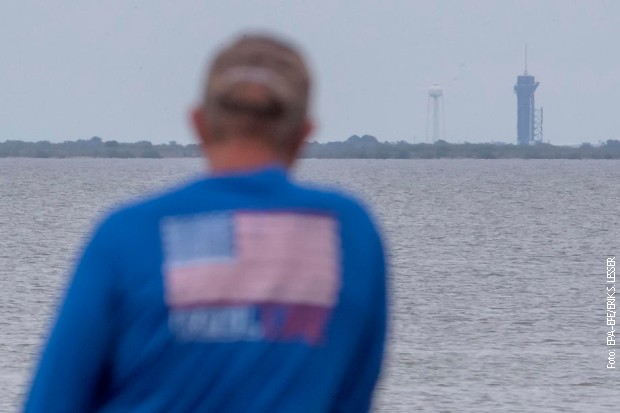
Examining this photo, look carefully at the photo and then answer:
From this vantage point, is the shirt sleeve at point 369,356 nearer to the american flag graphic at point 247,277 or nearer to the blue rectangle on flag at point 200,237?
the american flag graphic at point 247,277

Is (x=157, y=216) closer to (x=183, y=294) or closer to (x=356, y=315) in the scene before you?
(x=183, y=294)

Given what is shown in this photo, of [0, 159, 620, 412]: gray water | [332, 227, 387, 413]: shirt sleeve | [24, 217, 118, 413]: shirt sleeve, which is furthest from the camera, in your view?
[0, 159, 620, 412]: gray water

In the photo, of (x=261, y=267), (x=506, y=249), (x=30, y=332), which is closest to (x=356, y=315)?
(x=261, y=267)

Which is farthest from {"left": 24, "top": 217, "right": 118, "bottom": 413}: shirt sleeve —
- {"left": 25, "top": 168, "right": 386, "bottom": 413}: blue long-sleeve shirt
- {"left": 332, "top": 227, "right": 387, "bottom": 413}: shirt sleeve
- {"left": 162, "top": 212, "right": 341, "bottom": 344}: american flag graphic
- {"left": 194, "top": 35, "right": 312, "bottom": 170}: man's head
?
{"left": 332, "top": 227, "right": 387, "bottom": 413}: shirt sleeve

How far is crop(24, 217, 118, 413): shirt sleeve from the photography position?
6.59 ft

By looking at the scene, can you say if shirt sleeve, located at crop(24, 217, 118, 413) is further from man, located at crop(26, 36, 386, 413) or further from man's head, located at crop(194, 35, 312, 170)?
man's head, located at crop(194, 35, 312, 170)

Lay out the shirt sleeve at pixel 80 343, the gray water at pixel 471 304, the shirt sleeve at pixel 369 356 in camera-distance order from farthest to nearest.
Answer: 1. the gray water at pixel 471 304
2. the shirt sleeve at pixel 369 356
3. the shirt sleeve at pixel 80 343

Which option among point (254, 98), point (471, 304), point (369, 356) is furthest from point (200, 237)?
point (471, 304)

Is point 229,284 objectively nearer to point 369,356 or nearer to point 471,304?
point 369,356

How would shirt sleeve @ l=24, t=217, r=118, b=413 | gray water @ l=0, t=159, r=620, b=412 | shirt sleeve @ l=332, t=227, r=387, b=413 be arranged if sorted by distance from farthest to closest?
gray water @ l=0, t=159, r=620, b=412 < shirt sleeve @ l=332, t=227, r=387, b=413 < shirt sleeve @ l=24, t=217, r=118, b=413

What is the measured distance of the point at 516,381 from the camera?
16.6m

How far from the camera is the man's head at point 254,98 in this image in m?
2.09

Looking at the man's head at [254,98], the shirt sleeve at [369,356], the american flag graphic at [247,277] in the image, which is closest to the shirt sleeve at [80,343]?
the american flag graphic at [247,277]

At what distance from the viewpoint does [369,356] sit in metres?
2.25
